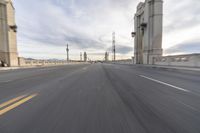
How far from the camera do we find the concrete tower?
1041 inches

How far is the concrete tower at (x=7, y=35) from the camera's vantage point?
86.8ft

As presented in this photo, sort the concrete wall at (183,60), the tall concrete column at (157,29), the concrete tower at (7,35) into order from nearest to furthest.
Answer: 1. the concrete wall at (183,60)
2. the concrete tower at (7,35)
3. the tall concrete column at (157,29)

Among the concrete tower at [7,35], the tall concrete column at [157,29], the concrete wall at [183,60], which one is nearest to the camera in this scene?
the concrete wall at [183,60]

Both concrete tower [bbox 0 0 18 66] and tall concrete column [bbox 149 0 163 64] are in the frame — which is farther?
tall concrete column [bbox 149 0 163 64]

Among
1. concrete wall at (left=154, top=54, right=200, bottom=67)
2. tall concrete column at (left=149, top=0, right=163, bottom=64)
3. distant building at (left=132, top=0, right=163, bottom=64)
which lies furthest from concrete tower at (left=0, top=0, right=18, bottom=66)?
concrete wall at (left=154, top=54, right=200, bottom=67)

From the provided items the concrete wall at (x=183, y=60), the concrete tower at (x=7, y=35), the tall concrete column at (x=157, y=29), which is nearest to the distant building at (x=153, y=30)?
the tall concrete column at (x=157, y=29)

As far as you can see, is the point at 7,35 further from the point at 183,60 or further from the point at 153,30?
the point at 183,60

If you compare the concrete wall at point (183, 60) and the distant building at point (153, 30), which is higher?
the distant building at point (153, 30)

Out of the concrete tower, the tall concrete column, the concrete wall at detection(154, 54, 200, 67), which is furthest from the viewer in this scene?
the tall concrete column

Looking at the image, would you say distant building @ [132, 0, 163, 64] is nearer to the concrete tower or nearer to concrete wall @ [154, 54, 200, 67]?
concrete wall @ [154, 54, 200, 67]

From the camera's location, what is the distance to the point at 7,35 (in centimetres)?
2684

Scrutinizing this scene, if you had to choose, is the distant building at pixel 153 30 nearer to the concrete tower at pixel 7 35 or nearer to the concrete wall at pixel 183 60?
the concrete wall at pixel 183 60

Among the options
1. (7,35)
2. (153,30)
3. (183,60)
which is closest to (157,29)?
(153,30)

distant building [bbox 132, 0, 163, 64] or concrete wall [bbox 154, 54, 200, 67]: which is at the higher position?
distant building [bbox 132, 0, 163, 64]
